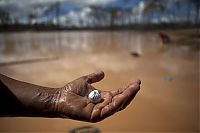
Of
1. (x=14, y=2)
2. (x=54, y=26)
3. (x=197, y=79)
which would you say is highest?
(x=14, y=2)

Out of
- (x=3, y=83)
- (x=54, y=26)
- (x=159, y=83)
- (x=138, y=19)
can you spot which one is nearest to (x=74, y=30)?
(x=54, y=26)

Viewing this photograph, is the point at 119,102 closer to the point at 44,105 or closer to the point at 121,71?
the point at 44,105

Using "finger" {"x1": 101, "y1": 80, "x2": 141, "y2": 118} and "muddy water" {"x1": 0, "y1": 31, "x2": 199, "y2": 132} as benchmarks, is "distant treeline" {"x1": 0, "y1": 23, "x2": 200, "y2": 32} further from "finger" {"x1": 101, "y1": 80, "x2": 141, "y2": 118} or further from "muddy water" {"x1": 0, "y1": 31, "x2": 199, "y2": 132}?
"finger" {"x1": 101, "y1": 80, "x2": 141, "y2": 118}

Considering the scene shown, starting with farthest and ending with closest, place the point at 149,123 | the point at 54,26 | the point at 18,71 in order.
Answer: the point at 54,26 → the point at 18,71 → the point at 149,123

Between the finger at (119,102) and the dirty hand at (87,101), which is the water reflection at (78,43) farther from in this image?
the finger at (119,102)

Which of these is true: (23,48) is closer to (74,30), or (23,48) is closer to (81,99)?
(74,30)

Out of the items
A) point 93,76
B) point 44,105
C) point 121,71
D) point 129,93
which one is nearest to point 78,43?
point 121,71

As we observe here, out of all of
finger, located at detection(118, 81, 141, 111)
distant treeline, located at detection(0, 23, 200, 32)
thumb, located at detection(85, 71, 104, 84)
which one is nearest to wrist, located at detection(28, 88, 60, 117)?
thumb, located at detection(85, 71, 104, 84)
